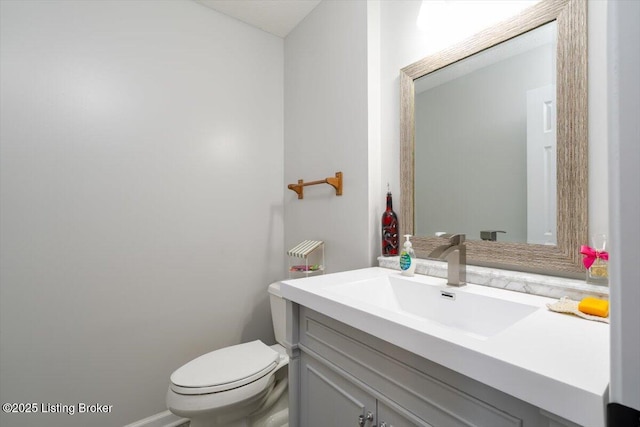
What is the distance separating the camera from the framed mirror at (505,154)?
85 centimetres

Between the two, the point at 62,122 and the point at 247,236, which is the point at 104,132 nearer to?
the point at 62,122

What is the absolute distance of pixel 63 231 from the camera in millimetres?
1367

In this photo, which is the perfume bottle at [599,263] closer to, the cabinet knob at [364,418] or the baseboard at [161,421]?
the cabinet knob at [364,418]

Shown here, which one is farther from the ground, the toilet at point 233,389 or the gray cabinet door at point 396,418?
the gray cabinet door at point 396,418

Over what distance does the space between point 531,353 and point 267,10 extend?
208 centimetres

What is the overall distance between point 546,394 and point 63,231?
1.80m

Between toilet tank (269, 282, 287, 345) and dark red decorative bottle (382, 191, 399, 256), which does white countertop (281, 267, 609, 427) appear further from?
toilet tank (269, 282, 287, 345)

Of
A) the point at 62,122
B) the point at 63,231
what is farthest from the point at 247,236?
the point at 62,122

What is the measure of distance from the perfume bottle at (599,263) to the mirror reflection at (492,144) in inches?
4.7

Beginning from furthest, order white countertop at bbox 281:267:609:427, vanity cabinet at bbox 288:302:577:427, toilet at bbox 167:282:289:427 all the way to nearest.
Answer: toilet at bbox 167:282:289:427 < vanity cabinet at bbox 288:302:577:427 < white countertop at bbox 281:267:609:427

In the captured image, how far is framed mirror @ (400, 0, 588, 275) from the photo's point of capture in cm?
85

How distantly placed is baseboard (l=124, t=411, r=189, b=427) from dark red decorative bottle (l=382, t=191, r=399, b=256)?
1430 mm

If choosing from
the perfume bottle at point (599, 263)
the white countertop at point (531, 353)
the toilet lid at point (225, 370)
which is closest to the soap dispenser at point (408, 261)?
the white countertop at point (531, 353)

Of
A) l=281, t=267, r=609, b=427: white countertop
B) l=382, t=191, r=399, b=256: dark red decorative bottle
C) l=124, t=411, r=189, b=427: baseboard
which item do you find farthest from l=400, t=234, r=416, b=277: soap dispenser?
l=124, t=411, r=189, b=427: baseboard
